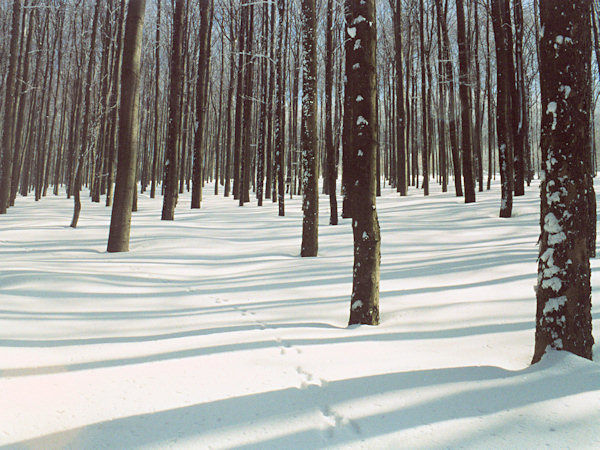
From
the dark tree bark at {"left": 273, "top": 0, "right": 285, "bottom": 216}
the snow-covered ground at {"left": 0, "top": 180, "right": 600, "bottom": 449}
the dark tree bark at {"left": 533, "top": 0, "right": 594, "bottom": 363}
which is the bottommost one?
the snow-covered ground at {"left": 0, "top": 180, "right": 600, "bottom": 449}

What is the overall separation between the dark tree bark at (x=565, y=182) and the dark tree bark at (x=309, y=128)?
17.9ft

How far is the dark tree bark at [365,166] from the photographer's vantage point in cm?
426

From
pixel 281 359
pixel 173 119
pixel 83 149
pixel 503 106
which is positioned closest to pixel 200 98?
pixel 173 119

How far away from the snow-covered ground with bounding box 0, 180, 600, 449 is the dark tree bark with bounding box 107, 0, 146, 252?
3.25 feet

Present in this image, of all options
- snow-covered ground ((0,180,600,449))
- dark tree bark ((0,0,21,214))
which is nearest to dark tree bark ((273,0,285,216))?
snow-covered ground ((0,180,600,449))

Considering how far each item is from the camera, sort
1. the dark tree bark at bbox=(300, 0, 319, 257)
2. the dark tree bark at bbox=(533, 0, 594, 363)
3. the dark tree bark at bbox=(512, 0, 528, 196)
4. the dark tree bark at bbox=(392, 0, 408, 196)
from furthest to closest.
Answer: the dark tree bark at bbox=(392, 0, 408, 196)
the dark tree bark at bbox=(512, 0, 528, 196)
the dark tree bark at bbox=(300, 0, 319, 257)
the dark tree bark at bbox=(533, 0, 594, 363)

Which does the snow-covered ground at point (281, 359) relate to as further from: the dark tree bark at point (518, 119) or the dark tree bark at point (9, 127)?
the dark tree bark at point (9, 127)

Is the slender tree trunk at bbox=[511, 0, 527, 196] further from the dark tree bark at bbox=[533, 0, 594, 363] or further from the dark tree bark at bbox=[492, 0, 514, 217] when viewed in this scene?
the dark tree bark at bbox=[533, 0, 594, 363]

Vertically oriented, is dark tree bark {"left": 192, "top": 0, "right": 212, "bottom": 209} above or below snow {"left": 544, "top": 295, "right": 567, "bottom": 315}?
above

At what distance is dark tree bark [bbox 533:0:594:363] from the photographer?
285cm

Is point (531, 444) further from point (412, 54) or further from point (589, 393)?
point (412, 54)

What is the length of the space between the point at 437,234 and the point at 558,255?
7.25 metres

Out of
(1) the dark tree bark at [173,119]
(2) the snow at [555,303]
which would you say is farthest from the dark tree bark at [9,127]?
(2) the snow at [555,303]

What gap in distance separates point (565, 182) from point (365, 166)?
1863mm
